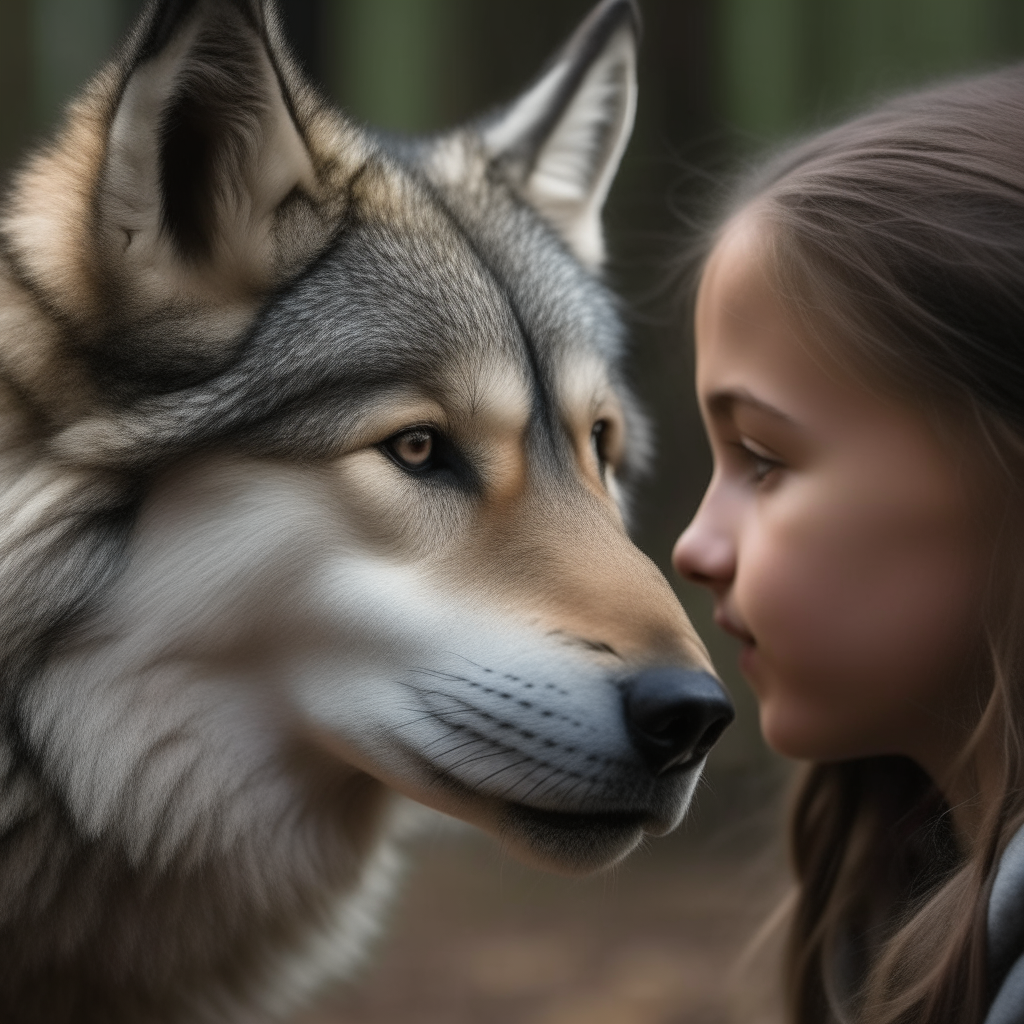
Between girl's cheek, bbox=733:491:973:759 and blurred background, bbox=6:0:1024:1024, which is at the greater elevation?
girl's cheek, bbox=733:491:973:759

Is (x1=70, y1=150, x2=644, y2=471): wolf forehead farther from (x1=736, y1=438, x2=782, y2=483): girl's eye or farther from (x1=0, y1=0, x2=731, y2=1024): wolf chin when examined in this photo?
(x1=736, y1=438, x2=782, y2=483): girl's eye

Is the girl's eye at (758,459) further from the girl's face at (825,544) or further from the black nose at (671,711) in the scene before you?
the black nose at (671,711)

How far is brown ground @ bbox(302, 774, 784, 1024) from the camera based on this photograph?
4.02 metres

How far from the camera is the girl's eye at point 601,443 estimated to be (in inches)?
78.0

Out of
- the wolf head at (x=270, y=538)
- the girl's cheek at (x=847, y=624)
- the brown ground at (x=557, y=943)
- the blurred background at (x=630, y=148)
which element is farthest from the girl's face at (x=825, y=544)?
the blurred background at (x=630, y=148)

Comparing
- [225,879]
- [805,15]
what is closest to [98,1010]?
[225,879]

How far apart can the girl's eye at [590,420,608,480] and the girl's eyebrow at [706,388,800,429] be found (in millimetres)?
264

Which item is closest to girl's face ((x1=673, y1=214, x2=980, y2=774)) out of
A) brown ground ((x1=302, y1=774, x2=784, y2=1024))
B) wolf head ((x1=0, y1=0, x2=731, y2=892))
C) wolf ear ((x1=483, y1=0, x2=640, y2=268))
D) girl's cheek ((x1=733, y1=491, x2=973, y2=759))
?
girl's cheek ((x1=733, y1=491, x2=973, y2=759))

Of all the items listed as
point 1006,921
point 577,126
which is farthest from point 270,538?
point 577,126

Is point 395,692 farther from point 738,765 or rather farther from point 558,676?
point 738,765

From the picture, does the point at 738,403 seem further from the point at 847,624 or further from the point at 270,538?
the point at 270,538

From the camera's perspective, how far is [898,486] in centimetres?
153

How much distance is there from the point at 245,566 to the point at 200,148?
0.56 m

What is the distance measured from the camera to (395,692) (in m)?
1.52
